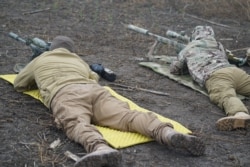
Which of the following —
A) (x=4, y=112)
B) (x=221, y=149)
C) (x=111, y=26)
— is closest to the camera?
(x=221, y=149)

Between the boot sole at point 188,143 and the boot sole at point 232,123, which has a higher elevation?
the boot sole at point 188,143

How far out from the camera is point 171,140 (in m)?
3.76

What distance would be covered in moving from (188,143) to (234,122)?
3.06 ft

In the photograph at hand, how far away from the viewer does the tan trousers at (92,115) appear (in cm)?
390

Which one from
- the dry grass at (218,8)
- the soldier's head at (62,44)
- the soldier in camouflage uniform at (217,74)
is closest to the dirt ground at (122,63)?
the dry grass at (218,8)

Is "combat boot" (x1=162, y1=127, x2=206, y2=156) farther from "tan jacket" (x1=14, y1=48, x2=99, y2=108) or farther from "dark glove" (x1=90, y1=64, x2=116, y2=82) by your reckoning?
"dark glove" (x1=90, y1=64, x2=116, y2=82)

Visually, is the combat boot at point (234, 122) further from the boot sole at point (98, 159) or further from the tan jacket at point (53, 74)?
the boot sole at point (98, 159)

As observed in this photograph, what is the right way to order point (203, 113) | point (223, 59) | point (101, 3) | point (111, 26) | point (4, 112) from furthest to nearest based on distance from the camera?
point (101, 3), point (111, 26), point (223, 59), point (203, 113), point (4, 112)

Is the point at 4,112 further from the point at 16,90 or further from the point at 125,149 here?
the point at 125,149

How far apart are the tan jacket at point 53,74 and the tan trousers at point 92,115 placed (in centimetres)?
14

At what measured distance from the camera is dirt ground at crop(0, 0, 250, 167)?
3913 millimetres

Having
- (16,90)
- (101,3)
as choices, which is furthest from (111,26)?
(16,90)

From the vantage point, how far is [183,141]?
148 inches

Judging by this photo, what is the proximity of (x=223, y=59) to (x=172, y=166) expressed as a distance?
2419 millimetres
